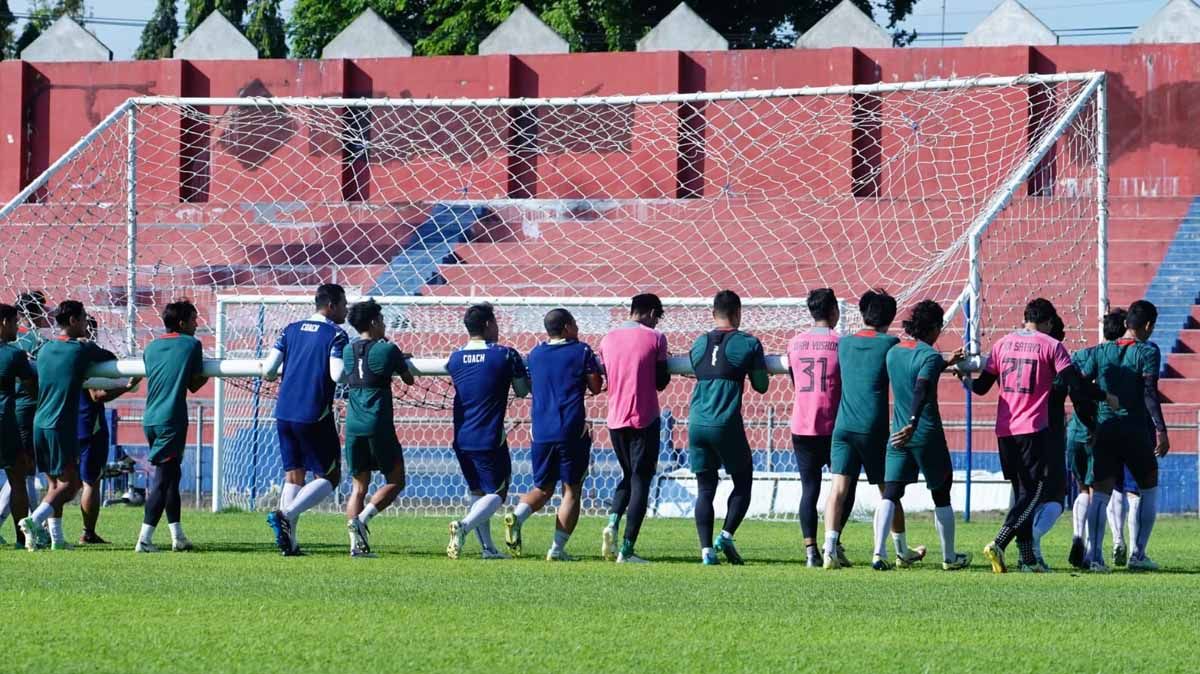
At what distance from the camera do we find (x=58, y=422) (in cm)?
1206

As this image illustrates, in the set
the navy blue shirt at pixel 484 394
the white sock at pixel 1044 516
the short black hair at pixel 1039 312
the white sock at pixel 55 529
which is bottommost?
the white sock at pixel 55 529

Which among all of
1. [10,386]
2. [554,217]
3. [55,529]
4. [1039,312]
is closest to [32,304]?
[10,386]

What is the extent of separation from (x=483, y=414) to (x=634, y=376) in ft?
3.47

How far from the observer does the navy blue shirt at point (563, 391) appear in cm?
1155

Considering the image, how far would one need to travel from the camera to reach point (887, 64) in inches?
1088

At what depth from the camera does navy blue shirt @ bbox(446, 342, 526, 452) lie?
1162 cm

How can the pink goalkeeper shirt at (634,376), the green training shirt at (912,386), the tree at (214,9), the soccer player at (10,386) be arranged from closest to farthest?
the green training shirt at (912,386) < the pink goalkeeper shirt at (634,376) < the soccer player at (10,386) < the tree at (214,9)

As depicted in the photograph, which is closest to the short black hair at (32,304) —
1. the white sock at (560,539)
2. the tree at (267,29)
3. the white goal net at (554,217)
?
the white goal net at (554,217)

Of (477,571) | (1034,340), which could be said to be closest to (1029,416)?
(1034,340)

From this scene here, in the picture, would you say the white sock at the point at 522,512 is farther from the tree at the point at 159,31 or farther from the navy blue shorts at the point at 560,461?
the tree at the point at 159,31

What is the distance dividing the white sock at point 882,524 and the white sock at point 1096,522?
4.96 feet

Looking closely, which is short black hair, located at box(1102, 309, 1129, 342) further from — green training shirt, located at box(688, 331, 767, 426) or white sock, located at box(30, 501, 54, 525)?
white sock, located at box(30, 501, 54, 525)

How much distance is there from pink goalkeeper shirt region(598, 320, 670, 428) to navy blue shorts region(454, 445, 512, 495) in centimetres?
79

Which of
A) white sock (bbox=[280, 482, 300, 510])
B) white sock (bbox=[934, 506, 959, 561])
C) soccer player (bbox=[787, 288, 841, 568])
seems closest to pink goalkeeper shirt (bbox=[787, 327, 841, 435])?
soccer player (bbox=[787, 288, 841, 568])
